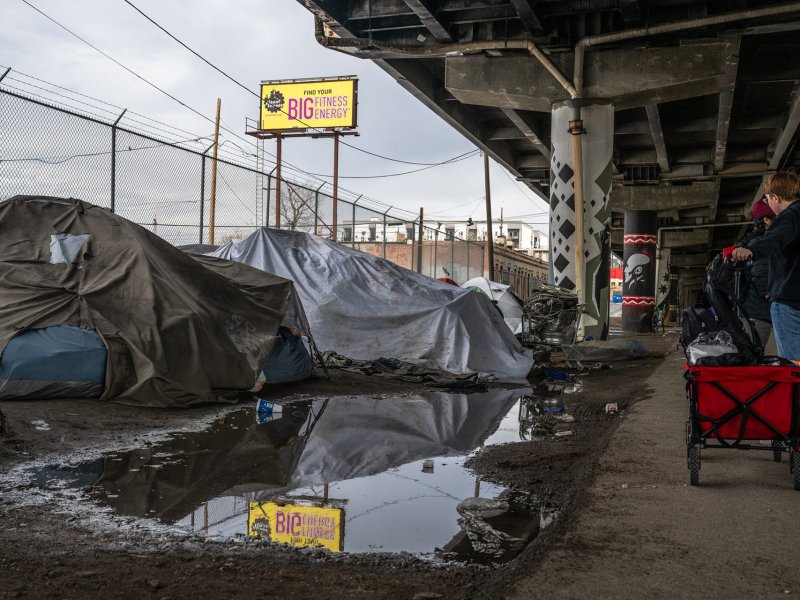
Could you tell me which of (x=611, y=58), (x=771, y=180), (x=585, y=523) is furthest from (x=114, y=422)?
(x=611, y=58)

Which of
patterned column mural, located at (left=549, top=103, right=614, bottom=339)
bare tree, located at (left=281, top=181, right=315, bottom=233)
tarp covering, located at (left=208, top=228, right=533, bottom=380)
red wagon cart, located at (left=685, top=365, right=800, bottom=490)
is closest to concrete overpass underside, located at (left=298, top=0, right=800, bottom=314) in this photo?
patterned column mural, located at (left=549, top=103, right=614, bottom=339)

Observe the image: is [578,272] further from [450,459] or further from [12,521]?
[12,521]

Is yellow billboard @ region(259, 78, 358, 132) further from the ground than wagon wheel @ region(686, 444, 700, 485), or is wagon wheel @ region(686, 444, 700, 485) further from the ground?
yellow billboard @ region(259, 78, 358, 132)

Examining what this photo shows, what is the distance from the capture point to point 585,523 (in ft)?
10.8

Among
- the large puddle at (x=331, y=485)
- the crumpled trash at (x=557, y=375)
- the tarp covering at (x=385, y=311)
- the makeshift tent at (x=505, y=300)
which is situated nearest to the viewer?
the large puddle at (x=331, y=485)

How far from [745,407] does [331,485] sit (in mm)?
2316

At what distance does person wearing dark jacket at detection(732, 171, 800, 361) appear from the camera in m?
4.36

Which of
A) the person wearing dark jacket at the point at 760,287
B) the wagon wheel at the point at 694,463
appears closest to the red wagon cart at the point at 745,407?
the wagon wheel at the point at 694,463


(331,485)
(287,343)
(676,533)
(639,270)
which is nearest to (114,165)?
(287,343)

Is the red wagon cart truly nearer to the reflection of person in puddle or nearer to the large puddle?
the large puddle

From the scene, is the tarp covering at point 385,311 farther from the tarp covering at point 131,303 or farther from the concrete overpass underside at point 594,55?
the concrete overpass underside at point 594,55

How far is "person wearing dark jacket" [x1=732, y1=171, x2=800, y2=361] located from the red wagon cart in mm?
636

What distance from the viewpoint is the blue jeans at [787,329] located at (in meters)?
4.51

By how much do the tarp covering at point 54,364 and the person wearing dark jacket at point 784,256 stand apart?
17.6 ft
